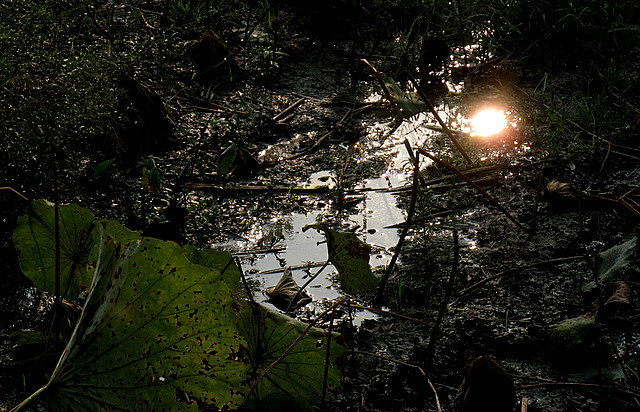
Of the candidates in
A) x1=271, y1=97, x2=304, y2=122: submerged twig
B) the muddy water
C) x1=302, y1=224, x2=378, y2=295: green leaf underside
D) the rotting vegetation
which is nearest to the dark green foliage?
the rotting vegetation

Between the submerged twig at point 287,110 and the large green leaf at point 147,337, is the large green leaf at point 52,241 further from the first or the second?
the submerged twig at point 287,110

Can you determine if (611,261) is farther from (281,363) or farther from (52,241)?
(52,241)

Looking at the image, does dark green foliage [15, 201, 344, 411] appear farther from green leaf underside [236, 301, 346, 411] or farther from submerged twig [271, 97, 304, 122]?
submerged twig [271, 97, 304, 122]

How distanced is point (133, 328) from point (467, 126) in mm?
2286

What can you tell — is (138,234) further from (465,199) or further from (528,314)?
(465,199)

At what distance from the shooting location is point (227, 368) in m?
1.23

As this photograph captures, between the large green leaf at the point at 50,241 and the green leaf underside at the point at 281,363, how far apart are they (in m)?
0.37

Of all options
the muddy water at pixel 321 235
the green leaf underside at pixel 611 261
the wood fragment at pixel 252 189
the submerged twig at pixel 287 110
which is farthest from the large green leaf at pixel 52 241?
the submerged twig at pixel 287 110

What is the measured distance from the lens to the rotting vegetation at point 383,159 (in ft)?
5.94

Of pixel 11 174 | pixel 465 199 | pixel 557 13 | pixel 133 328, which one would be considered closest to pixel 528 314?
pixel 465 199

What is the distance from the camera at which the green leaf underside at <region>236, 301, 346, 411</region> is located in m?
1.42

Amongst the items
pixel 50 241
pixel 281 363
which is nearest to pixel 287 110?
pixel 50 241

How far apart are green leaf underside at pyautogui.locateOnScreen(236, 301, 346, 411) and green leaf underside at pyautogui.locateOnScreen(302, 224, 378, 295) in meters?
0.30

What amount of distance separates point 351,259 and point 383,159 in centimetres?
128
